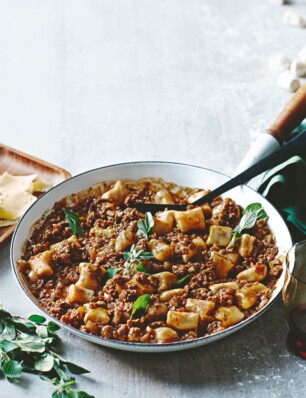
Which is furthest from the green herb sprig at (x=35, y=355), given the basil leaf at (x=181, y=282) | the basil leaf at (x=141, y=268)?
the basil leaf at (x=181, y=282)

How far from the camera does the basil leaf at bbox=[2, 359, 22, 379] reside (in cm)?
277

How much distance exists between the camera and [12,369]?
9.09 feet

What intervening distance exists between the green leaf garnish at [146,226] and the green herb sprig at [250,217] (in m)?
0.38

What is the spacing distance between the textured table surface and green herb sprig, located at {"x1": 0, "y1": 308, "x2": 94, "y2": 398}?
50 millimetres

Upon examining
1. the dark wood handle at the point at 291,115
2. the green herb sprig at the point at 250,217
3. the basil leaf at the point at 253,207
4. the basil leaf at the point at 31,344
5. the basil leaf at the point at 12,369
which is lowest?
the basil leaf at the point at 12,369

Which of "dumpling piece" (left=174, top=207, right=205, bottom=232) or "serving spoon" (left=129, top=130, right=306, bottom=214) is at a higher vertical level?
"serving spoon" (left=129, top=130, right=306, bottom=214)

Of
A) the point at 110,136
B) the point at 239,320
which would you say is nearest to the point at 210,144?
the point at 110,136

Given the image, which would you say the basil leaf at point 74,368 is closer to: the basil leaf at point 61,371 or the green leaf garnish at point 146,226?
the basil leaf at point 61,371

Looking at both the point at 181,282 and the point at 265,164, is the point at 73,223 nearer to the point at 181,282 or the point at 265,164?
the point at 181,282

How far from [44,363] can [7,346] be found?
0.56ft

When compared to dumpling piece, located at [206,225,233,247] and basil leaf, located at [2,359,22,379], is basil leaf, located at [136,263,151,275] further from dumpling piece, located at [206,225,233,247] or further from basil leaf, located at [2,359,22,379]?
basil leaf, located at [2,359,22,379]

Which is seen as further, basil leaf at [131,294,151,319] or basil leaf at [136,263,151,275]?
basil leaf at [136,263,151,275]

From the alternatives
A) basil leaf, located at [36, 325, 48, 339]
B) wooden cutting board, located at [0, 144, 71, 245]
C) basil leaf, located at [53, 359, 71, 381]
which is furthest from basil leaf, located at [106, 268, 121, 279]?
wooden cutting board, located at [0, 144, 71, 245]

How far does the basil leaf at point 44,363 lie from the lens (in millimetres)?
2768
